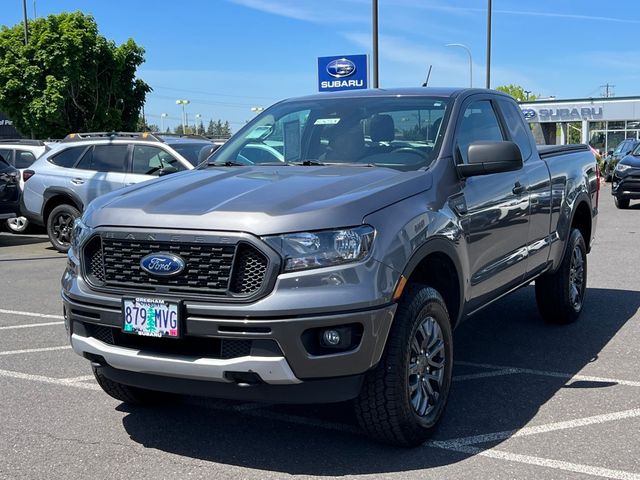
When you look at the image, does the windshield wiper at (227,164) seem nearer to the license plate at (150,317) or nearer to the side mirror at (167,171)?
the license plate at (150,317)

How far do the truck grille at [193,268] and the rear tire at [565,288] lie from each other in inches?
145

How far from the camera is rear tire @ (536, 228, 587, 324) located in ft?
21.4

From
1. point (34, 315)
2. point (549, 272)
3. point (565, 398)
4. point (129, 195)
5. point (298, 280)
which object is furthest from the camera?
point (34, 315)

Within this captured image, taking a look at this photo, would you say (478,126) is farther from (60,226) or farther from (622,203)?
(622,203)

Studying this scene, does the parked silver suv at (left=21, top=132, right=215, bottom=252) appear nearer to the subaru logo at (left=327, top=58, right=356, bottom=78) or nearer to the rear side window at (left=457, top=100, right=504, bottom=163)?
the rear side window at (left=457, top=100, right=504, bottom=163)

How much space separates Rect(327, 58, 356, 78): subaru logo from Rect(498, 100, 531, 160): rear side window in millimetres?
12731

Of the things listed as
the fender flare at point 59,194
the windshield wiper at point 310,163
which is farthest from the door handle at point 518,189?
the fender flare at point 59,194

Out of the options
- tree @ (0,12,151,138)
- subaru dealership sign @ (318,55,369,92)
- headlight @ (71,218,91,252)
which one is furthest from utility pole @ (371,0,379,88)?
tree @ (0,12,151,138)

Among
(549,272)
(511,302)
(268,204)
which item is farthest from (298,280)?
(511,302)

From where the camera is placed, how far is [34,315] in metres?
7.62

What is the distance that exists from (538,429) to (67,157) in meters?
10.1

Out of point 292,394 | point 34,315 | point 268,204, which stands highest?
point 268,204

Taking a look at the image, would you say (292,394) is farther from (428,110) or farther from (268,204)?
(428,110)

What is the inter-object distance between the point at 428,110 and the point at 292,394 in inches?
87.4
